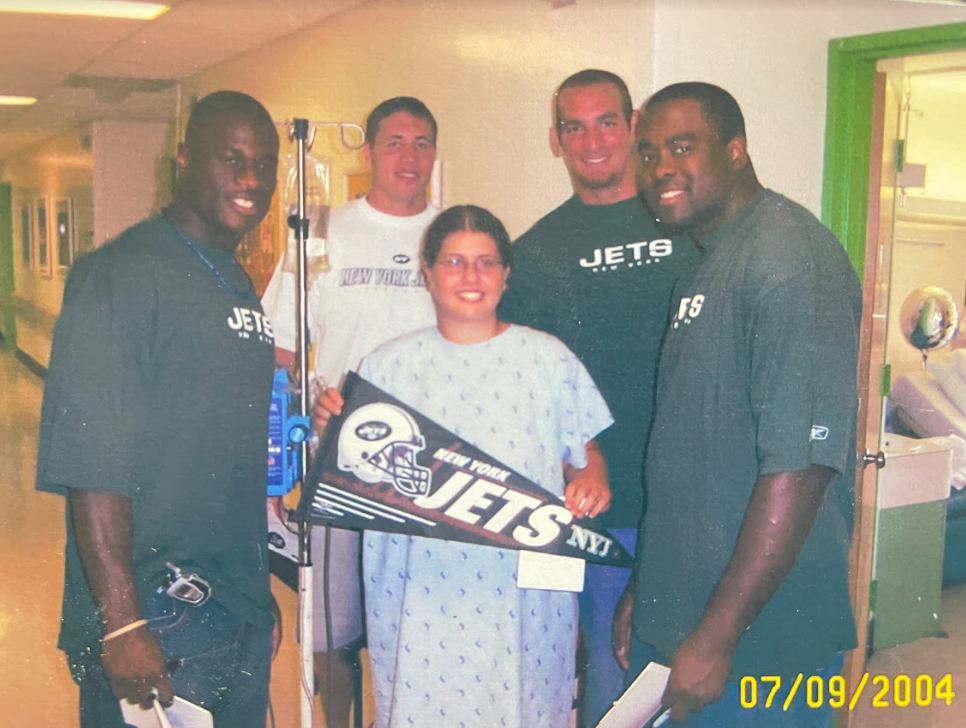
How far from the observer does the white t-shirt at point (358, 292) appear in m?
1.44

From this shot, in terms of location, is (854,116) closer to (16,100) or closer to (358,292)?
(358,292)

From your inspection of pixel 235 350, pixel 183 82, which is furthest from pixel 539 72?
pixel 235 350

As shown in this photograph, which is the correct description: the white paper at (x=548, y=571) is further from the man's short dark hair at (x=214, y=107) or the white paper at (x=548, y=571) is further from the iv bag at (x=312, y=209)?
the man's short dark hair at (x=214, y=107)

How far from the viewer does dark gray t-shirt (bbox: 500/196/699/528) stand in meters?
1.49

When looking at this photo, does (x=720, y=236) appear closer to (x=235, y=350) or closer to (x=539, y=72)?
(x=539, y=72)

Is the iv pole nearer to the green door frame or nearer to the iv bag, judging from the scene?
the iv bag

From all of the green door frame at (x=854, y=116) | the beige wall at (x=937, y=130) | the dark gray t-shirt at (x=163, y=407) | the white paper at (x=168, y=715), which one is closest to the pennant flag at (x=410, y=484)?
the dark gray t-shirt at (x=163, y=407)

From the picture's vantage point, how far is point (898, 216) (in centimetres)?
169

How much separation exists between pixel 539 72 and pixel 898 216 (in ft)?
2.56

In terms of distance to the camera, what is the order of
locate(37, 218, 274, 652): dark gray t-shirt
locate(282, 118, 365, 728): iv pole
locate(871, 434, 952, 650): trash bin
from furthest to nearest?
locate(871, 434, 952, 650): trash bin, locate(282, 118, 365, 728): iv pole, locate(37, 218, 274, 652): dark gray t-shirt

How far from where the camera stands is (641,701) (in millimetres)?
1516

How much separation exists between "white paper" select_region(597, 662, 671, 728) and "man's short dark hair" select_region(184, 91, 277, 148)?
1.17 meters

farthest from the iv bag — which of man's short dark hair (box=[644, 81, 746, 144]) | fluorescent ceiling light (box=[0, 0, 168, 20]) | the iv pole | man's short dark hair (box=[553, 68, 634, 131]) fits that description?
man's short dark hair (box=[644, 81, 746, 144])
